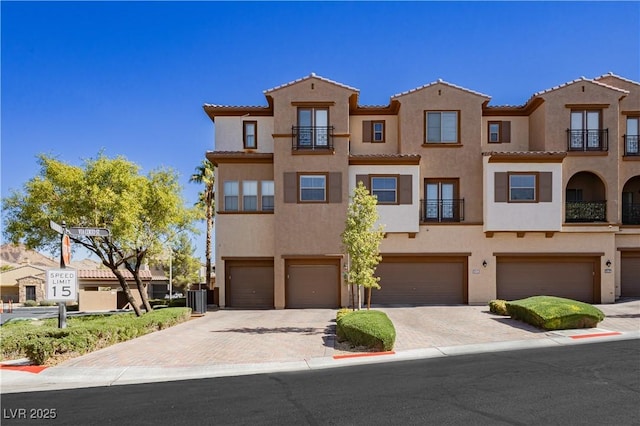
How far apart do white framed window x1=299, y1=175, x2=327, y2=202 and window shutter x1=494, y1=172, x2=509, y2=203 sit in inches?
366

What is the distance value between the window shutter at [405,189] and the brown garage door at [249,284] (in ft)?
26.6

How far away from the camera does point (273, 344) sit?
15102 millimetres

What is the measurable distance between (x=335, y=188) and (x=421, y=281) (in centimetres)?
711

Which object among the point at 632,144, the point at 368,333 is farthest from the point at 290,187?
the point at 632,144

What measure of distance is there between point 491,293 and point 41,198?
74.8 feet

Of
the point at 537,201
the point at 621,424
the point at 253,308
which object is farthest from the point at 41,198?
the point at 537,201

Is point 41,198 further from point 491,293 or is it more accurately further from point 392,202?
point 491,293

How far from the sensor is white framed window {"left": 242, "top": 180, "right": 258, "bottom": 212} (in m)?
26.1

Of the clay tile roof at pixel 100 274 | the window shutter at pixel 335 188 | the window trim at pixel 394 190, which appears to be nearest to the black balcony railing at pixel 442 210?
the window trim at pixel 394 190

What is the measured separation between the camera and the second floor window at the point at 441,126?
1030 inches

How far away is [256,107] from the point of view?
2700cm

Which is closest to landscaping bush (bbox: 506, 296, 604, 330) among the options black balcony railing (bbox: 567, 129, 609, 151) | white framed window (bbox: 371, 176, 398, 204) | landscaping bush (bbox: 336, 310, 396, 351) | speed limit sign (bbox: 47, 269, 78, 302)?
landscaping bush (bbox: 336, 310, 396, 351)

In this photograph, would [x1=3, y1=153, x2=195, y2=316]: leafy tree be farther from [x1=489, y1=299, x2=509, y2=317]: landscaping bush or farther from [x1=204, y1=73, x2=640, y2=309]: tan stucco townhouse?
[x1=489, y1=299, x2=509, y2=317]: landscaping bush

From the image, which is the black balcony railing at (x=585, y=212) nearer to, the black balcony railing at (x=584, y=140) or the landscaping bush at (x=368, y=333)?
the black balcony railing at (x=584, y=140)
